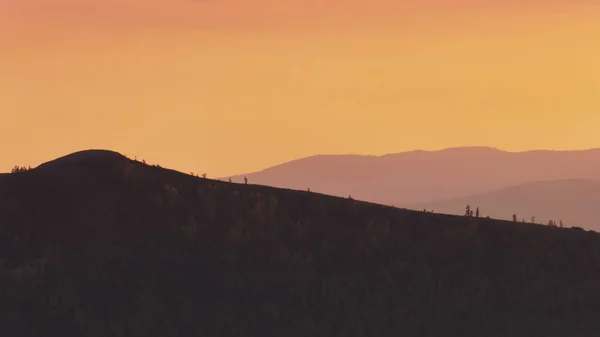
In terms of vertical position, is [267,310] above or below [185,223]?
Result: below

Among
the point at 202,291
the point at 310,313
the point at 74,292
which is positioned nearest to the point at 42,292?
the point at 74,292

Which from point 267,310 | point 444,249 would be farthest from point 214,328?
point 444,249

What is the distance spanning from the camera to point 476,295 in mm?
26656

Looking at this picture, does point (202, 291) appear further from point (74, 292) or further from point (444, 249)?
point (444, 249)

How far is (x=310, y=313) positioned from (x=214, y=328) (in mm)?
2114

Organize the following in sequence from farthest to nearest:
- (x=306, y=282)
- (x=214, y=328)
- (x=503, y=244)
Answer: (x=503, y=244)
(x=306, y=282)
(x=214, y=328)

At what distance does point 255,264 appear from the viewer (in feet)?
87.6

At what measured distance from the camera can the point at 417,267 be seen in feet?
90.5

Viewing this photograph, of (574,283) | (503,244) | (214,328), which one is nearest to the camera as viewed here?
(214,328)

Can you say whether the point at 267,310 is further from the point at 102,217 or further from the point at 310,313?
the point at 102,217

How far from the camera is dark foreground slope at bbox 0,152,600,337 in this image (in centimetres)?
2447

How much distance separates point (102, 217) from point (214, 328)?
559 cm

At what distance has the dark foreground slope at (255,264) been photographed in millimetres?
→ 24469

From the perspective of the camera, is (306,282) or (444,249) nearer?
(306,282)
